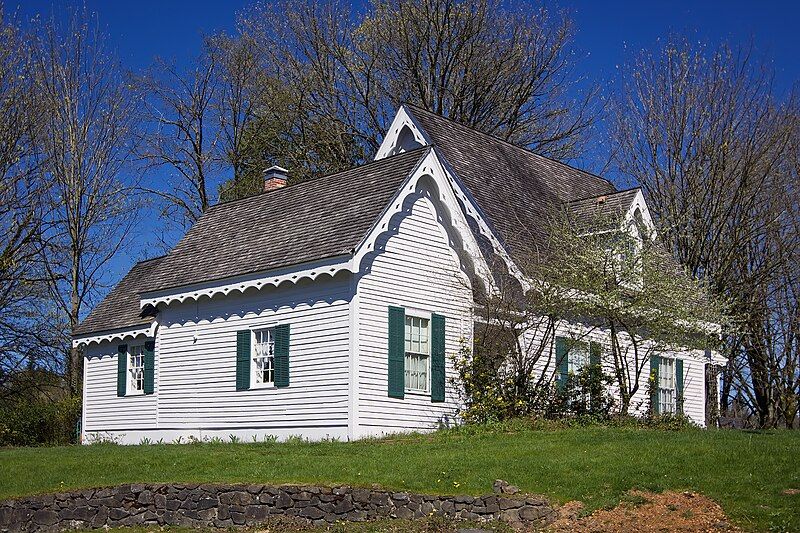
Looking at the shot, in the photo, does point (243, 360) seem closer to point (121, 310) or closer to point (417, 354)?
point (417, 354)

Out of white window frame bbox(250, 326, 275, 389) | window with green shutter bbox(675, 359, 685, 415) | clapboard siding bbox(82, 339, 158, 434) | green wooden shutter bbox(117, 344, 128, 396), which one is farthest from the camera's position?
window with green shutter bbox(675, 359, 685, 415)

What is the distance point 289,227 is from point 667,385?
39.0 ft

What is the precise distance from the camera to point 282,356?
22.4 metres

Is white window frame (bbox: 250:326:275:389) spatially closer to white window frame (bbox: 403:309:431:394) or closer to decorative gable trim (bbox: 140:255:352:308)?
decorative gable trim (bbox: 140:255:352:308)

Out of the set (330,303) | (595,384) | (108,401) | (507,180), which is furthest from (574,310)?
(108,401)

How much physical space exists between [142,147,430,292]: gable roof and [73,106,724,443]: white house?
2.2 inches

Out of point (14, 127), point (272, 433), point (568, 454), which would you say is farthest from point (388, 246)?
point (14, 127)

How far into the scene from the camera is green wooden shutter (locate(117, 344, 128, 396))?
1102 inches

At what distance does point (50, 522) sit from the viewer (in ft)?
56.5

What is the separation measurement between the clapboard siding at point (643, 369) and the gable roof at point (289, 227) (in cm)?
Answer: 464

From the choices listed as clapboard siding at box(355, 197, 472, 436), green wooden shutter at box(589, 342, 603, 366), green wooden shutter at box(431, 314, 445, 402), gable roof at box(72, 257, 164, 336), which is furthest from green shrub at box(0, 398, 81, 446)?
green wooden shutter at box(589, 342, 603, 366)

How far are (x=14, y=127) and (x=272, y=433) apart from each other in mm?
16641

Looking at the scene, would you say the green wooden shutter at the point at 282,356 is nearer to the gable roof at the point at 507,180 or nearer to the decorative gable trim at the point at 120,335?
the decorative gable trim at the point at 120,335

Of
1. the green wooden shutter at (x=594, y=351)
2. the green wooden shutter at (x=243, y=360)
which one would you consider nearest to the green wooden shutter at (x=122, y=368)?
the green wooden shutter at (x=243, y=360)
